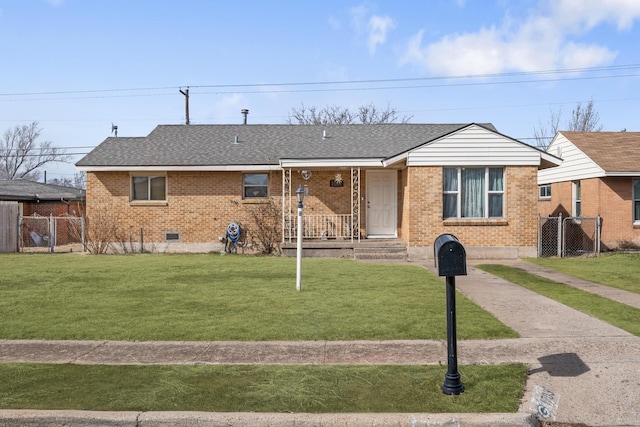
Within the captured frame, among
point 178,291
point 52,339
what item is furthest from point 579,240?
point 52,339

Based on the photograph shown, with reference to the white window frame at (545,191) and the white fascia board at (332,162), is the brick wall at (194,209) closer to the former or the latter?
the white fascia board at (332,162)

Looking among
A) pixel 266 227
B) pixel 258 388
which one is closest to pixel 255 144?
pixel 266 227

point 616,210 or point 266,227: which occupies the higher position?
point 616,210

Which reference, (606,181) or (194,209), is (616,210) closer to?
(606,181)

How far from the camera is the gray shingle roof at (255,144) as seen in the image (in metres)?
19.6

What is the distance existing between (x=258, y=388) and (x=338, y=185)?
14.7m

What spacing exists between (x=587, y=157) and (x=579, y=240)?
307cm

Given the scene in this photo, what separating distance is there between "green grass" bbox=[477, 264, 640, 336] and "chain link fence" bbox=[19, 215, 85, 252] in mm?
15475

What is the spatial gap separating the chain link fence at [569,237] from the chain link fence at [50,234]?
54.2 ft

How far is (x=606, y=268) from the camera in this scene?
49.1 feet

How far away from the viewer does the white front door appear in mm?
19594

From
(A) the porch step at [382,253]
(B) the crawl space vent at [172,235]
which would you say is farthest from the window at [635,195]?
(B) the crawl space vent at [172,235]

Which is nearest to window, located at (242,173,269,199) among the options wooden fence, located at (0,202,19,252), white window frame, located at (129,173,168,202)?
white window frame, located at (129,173,168,202)

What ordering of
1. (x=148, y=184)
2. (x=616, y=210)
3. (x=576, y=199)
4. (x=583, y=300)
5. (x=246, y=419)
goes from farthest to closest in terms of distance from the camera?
(x=576, y=199) → (x=148, y=184) → (x=616, y=210) → (x=583, y=300) → (x=246, y=419)
